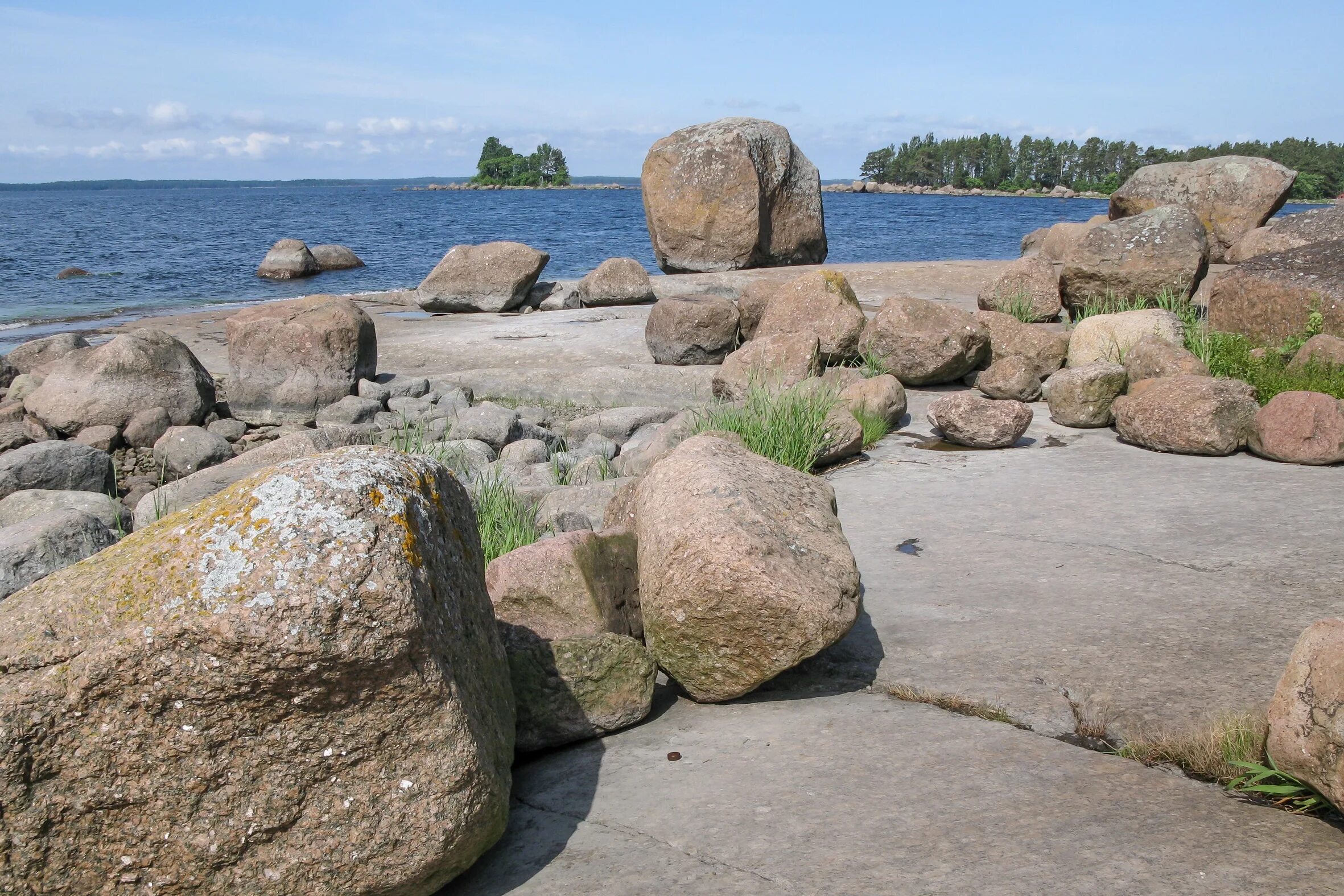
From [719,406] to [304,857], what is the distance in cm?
556

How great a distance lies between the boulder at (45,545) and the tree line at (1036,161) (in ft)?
327

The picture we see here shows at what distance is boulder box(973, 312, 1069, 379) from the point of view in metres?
8.59

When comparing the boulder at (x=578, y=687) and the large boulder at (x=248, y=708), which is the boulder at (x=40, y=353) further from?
the large boulder at (x=248, y=708)

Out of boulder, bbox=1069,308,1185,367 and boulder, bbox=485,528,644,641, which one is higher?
boulder, bbox=1069,308,1185,367

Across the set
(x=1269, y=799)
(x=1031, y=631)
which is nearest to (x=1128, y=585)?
(x=1031, y=631)

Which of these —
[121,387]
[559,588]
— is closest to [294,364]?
[121,387]

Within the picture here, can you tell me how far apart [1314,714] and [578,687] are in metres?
2.13

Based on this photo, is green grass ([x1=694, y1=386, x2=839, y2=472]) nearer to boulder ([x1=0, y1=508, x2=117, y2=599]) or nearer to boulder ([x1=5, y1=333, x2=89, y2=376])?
boulder ([x1=0, y1=508, x2=117, y2=599])

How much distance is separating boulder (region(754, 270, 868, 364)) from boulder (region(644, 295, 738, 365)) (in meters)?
0.54

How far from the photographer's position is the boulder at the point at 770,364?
830cm

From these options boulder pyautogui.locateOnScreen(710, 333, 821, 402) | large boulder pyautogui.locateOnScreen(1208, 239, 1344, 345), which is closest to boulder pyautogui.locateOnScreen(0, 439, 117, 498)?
boulder pyautogui.locateOnScreen(710, 333, 821, 402)

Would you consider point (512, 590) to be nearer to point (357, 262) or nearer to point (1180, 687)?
point (1180, 687)

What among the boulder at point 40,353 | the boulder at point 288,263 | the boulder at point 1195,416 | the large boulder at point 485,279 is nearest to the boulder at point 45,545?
the boulder at point 1195,416

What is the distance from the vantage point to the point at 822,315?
30.9ft
